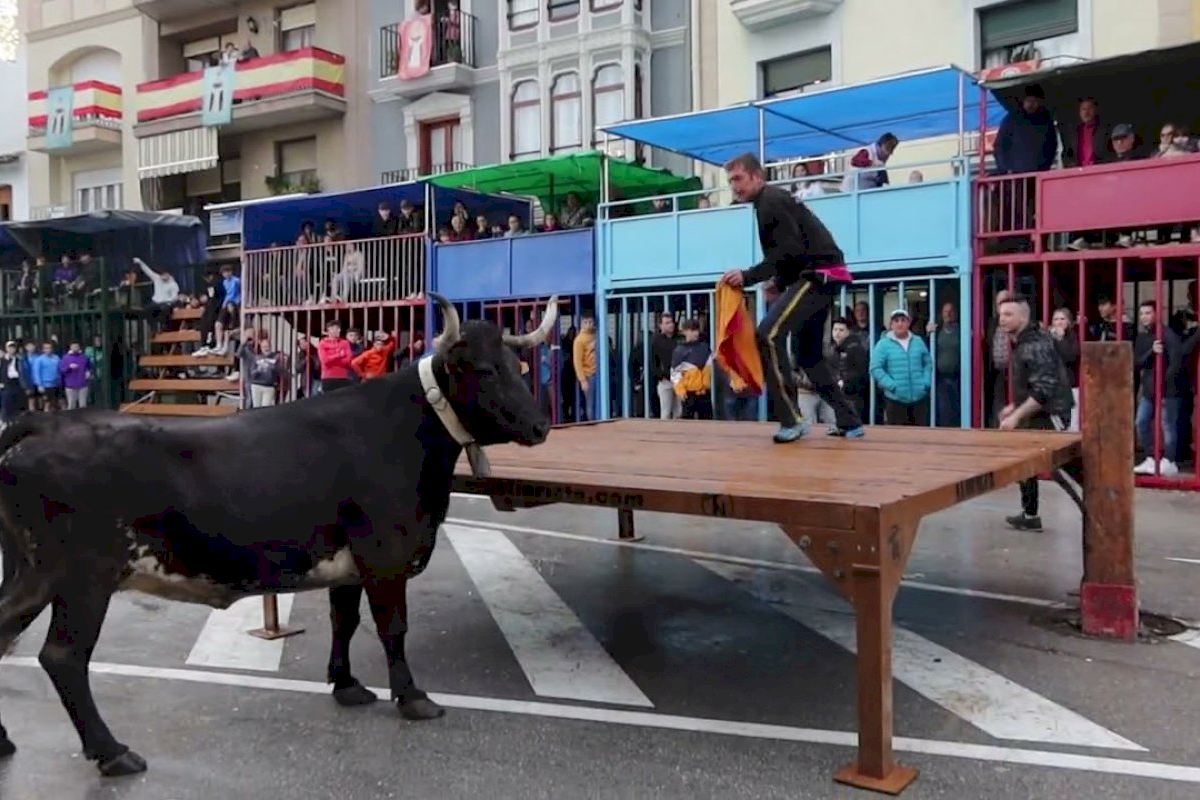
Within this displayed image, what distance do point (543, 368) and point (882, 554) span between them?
14.2 m

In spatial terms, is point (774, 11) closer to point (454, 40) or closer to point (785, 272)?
point (454, 40)

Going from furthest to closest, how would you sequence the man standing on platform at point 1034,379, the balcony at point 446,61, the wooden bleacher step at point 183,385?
1. the balcony at point 446,61
2. the wooden bleacher step at point 183,385
3. the man standing on platform at point 1034,379

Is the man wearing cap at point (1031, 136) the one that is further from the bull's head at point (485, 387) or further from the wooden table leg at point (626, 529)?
the bull's head at point (485, 387)

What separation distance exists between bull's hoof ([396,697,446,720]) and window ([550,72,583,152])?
20286mm

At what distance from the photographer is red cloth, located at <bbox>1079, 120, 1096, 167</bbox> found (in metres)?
13.5

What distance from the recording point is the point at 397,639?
515cm

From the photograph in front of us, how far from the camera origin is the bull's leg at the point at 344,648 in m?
5.44

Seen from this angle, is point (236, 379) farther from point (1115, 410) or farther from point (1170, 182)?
point (1115, 410)

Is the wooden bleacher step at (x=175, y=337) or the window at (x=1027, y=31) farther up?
the window at (x=1027, y=31)

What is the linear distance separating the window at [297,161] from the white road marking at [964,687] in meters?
24.5

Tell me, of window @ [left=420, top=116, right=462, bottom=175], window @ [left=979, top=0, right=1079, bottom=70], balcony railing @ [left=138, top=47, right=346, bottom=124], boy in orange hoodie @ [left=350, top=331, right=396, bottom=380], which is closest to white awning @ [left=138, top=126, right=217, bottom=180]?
balcony railing @ [left=138, top=47, right=346, bottom=124]

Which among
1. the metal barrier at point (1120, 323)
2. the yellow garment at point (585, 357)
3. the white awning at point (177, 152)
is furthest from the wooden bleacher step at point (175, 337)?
the metal barrier at point (1120, 323)

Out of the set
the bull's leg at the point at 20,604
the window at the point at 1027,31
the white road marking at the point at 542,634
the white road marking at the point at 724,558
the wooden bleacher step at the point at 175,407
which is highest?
the window at the point at 1027,31

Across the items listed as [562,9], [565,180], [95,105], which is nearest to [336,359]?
[565,180]
